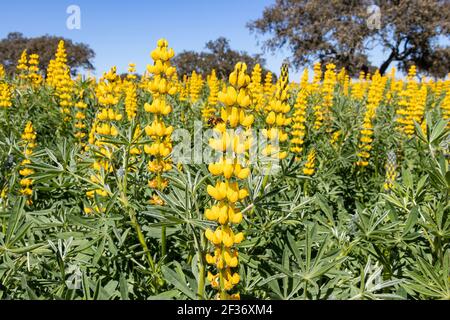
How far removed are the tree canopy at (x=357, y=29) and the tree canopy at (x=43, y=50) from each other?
15.9 m

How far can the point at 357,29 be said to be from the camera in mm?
23656

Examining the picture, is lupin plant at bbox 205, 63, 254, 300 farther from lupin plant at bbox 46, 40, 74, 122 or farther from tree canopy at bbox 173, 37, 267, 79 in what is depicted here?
tree canopy at bbox 173, 37, 267, 79

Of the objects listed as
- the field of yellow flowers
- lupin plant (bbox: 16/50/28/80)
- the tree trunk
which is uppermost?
the tree trunk

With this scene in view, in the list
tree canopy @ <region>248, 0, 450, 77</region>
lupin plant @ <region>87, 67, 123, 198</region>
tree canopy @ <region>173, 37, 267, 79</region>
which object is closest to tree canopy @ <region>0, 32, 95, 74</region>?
tree canopy @ <region>173, 37, 267, 79</region>

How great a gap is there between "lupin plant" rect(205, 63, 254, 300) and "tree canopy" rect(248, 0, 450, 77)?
2406cm

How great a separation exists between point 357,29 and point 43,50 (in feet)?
84.3

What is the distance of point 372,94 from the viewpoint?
14.8 ft

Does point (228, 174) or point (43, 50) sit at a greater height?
point (43, 50)

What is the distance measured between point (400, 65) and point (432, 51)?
191cm

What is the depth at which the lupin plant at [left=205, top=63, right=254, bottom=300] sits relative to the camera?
103 centimetres

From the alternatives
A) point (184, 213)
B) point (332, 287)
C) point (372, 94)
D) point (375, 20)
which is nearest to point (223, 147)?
point (184, 213)

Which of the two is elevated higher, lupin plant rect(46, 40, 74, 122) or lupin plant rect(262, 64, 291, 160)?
lupin plant rect(46, 40, 74, 122)

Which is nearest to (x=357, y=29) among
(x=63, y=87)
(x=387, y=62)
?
(x=387, y=62)

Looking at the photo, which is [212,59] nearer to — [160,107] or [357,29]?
[357,29]
